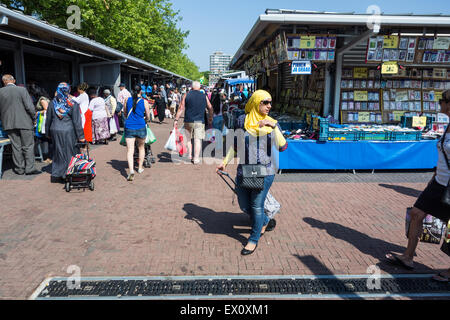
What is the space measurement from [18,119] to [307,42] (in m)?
6.36

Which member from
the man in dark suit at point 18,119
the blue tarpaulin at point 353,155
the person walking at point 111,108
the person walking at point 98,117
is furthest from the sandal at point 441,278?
the person walking at point 111,108

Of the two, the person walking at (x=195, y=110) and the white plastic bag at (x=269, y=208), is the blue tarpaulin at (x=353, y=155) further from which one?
the white plastic bag at (x=269, y=208)

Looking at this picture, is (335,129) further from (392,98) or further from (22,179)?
(22,179)

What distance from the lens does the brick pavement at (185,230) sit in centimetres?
389

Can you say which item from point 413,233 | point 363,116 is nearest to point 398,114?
point 363,116

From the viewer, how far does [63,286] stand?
3.50 m

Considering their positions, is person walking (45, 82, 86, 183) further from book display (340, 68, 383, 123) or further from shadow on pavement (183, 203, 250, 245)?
book display (340, 68, 383, 123)

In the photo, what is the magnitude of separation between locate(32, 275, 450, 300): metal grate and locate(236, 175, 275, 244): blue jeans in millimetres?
656

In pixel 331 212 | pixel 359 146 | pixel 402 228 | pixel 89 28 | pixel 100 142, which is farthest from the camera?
pixel 89 28

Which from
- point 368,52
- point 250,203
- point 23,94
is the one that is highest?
point 368,52

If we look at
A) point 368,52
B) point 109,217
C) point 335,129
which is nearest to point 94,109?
point 109,217

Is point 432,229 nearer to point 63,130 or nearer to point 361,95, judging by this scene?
point 361,95

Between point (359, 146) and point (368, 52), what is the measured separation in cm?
221

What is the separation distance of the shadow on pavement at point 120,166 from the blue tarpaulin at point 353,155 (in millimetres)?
3385
